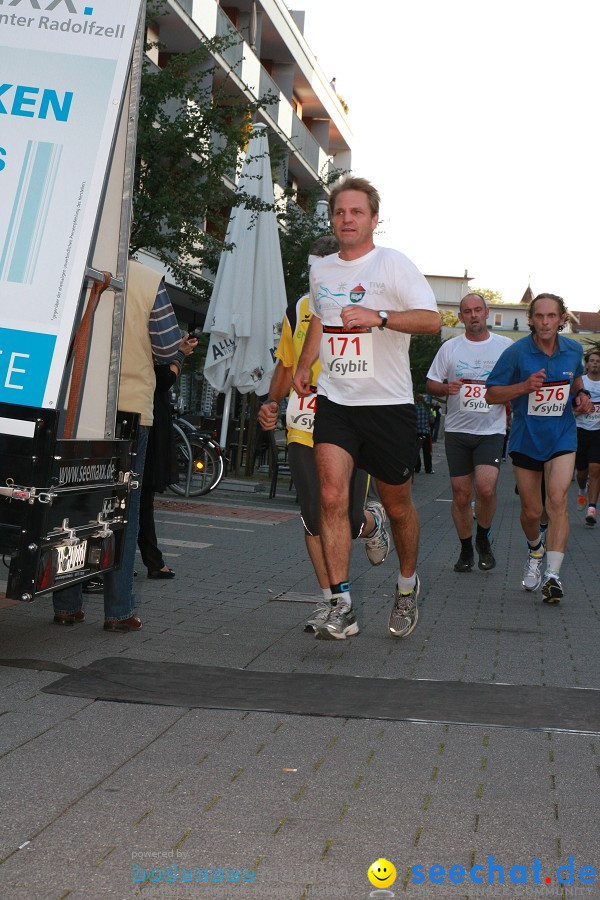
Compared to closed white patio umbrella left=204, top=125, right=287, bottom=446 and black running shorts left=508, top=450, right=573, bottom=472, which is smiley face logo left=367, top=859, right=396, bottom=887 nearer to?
black running shorts left=508, top=450, right=573, bottom=472

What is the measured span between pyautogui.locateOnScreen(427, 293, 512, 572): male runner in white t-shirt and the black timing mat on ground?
16.0ft

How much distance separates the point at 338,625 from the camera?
6086mm

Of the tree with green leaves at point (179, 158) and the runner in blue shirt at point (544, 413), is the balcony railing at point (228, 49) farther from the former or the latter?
the runner in blue shirt at point (544, 413)

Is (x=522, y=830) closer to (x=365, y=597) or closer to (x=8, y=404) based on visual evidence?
(x=8, y=404)

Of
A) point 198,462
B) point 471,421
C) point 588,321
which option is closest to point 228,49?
point 198,462

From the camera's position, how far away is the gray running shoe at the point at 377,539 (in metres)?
7.17

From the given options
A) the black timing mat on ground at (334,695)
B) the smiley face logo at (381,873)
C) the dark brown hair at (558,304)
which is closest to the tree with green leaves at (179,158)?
the dark brown hair at (558,304)

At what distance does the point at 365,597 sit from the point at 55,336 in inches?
149

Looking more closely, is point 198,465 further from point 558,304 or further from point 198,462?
point 558,304

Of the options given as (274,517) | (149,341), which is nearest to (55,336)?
(149,341)

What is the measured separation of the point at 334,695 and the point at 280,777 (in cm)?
121

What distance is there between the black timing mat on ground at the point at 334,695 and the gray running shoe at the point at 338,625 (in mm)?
572

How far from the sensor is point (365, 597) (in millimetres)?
8391

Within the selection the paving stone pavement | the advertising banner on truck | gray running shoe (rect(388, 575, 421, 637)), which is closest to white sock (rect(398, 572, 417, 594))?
gray running shoe (rect(388, 575, 421, 637))
